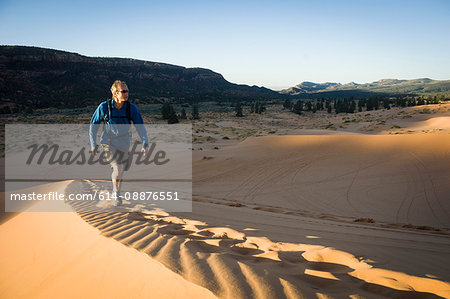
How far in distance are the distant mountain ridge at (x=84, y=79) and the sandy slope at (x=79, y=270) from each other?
190 feet

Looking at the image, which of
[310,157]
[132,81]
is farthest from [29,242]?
[132,81]

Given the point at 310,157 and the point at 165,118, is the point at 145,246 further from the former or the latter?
the point at 165,118

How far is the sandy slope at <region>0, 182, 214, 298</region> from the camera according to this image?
175 cm

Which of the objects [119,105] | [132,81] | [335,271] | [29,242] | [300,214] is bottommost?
[300,214]

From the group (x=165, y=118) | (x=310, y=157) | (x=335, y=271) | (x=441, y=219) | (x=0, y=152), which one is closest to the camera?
(x=335, y=271)

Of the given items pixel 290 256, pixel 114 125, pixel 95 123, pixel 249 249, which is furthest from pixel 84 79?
pixel 290 256

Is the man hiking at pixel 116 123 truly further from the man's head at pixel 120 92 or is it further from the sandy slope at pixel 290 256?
the sandy slope at pixel 290 256

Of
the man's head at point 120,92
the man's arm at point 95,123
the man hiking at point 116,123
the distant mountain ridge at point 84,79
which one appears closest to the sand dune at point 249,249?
the man hiking at point 116,123

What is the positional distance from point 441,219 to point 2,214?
28.7ft

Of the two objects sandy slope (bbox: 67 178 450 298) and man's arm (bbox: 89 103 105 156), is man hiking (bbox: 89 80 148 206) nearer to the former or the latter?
man's arm (bbox: 89 103 105 156)

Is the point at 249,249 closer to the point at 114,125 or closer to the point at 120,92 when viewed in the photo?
the point at 114,125

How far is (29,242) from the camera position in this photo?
2.98 metres

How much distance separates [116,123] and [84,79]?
92.9 meters

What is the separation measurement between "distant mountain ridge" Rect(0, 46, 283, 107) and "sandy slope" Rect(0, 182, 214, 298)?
57.8 metres
